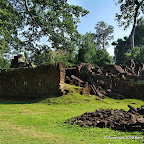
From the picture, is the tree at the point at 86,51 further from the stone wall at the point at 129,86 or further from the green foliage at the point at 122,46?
the stone wall at the point at 129,86

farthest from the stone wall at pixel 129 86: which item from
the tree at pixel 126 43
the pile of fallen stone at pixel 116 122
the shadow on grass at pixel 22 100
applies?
the tree at pixel 126 43

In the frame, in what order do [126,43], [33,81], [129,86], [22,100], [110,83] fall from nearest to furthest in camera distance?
[22,100] → [33,81] → [129,86] → [110,83] → [126,43]

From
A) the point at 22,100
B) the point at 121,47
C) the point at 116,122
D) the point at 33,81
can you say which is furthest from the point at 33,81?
the point at 121,47

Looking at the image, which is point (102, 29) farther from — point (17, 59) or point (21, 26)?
point (21, 26)

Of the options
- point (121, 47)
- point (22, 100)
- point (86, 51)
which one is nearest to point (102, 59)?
point (86, 51)

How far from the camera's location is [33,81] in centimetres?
1419

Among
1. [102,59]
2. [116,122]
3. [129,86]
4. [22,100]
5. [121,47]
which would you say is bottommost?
[22,100]

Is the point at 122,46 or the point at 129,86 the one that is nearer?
the point at 129,86

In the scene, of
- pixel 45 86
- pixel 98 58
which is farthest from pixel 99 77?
pixel 98 58

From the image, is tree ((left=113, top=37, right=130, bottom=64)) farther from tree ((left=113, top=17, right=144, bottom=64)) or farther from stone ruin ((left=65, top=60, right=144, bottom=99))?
stone ruin ((left=65, top=60, right=144, bottom=99))

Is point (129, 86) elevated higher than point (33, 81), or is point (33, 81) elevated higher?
point (33, 81)

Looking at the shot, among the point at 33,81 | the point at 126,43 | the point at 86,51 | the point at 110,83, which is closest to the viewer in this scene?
the point at 33,81

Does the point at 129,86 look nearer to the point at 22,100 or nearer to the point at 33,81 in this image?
the point at 33,81

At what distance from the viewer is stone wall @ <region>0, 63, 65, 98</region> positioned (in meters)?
13.2
